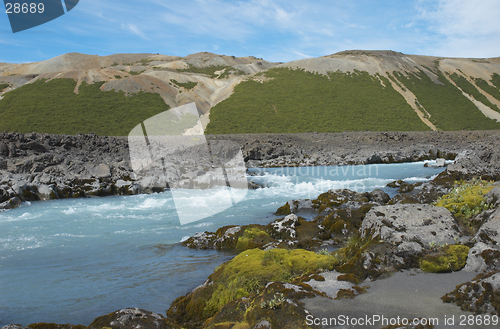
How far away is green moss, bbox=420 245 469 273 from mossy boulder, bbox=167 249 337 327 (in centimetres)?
192

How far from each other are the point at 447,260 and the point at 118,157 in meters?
31.6

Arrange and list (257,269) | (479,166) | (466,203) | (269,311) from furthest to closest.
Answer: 1. (479,166)
2. (466,203)
3. (257,269)
4. (269,311)

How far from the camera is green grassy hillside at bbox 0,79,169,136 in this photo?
69.8 metres

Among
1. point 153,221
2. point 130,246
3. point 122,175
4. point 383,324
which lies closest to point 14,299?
point 130,246

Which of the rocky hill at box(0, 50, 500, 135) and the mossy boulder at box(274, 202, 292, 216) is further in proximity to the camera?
the rocky hill at box(0, 50, 500, 135)

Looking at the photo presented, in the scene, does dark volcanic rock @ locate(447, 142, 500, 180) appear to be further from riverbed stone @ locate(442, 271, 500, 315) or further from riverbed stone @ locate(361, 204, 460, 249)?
riverbed stone @ locate(442, 271, 500, 315)

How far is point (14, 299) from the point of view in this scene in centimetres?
814

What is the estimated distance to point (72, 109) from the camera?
253 feet

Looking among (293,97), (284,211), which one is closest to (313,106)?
(293,97)

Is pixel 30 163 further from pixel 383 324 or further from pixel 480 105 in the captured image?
pixel 480 105

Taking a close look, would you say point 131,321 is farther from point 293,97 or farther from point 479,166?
point 293,97

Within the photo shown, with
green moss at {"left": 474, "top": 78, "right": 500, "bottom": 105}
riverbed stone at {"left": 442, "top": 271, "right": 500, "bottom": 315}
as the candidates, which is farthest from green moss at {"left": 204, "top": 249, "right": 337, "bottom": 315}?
green moss at {"left": 474, "top": 78, "right": 500, "bottom": 105}

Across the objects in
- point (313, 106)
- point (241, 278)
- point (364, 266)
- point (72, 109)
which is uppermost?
point (72, 109)

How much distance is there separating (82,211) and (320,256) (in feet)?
50.4
